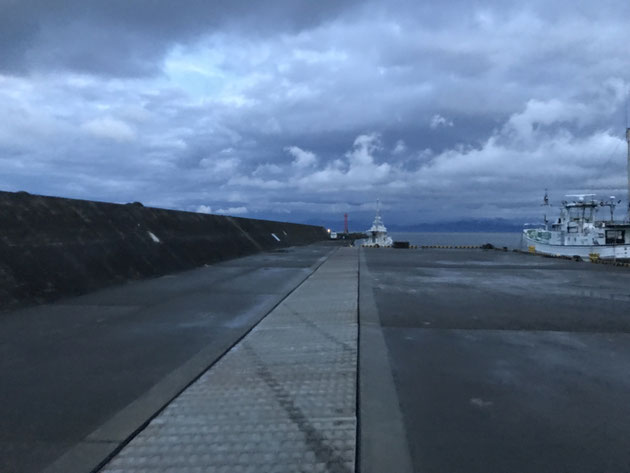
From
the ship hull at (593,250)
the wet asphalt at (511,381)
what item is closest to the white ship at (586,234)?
the ship hull at (593,250)

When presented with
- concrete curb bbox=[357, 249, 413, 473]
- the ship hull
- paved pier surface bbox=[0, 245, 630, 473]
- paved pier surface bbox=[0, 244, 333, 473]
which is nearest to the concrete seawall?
paved pier surface bbox=[0, 244, 333, 473]

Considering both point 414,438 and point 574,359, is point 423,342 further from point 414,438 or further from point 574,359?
point 414,438

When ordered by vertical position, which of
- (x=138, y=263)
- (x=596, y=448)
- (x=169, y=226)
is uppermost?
(x=169, y=226)

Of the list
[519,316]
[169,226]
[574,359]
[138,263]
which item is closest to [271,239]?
[169,226]

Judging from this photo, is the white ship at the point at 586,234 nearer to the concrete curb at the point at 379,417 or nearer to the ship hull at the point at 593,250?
the ship hull at the point at 593,250

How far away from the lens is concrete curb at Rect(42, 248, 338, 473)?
262cm

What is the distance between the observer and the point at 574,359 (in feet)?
15.4

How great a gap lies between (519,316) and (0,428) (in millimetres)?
7148

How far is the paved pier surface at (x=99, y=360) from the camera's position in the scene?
2.94 m

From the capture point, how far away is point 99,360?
4.56 m

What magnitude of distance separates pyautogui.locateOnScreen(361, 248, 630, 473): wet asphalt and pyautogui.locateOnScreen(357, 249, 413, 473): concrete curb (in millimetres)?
81

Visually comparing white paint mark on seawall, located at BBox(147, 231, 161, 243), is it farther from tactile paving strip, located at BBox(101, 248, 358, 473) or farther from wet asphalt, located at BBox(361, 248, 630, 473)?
tactile paving strip, located at BBox(101, 248, 358, 473)

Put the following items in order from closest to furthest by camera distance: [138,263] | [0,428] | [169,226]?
[0,428], [138,263], [169,226]

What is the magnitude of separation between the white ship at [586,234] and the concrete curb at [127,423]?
42894mm
